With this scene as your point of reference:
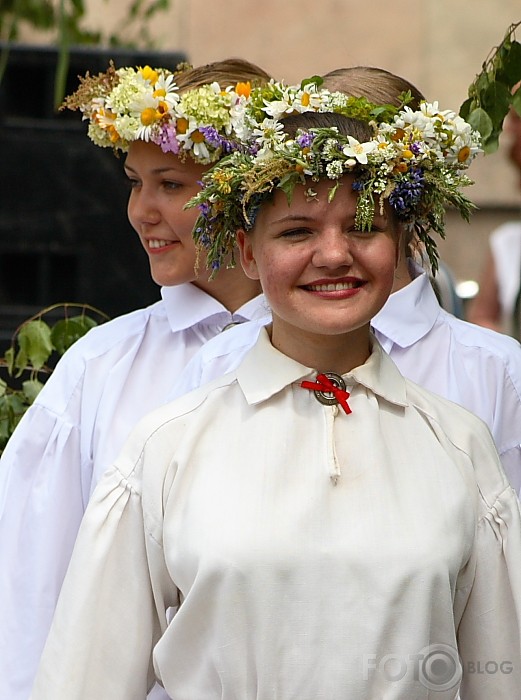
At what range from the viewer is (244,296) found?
3.76m

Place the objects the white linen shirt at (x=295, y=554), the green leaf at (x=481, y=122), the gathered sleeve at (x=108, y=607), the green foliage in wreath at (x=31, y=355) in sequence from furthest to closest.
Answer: the green foliage in wreath at (x=31, y=355) < the green leaf at (x=481, y=122) < the gathered sleeve at (x=108, y=607) < the white linen shirt at (x=295, y=554)

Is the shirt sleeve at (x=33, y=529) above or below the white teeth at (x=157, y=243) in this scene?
below

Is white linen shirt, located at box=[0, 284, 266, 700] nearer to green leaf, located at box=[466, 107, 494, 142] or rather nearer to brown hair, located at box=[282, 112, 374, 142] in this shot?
green leaf, located at box=[466, 107, 494, 142]

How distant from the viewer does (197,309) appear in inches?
145

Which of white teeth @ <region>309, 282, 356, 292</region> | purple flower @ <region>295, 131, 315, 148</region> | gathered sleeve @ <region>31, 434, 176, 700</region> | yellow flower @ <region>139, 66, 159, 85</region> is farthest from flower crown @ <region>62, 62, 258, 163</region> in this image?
gathered sleeve @ <region>31, 434, 176, 700</region>

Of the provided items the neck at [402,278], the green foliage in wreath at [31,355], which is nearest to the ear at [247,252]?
the neck at [402,278]

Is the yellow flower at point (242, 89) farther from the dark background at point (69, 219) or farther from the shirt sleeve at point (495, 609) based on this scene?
the dark background at point (69, 219)

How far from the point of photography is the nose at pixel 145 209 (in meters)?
3.63

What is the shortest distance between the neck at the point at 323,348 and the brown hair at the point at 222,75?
3.44ft

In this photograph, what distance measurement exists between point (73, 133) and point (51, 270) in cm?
56

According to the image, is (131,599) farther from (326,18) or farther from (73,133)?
(326,18)

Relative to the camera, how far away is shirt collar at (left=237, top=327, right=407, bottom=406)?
276 cm

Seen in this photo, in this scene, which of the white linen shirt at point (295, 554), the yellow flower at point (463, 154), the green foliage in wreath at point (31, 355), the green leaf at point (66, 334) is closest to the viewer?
the white linen shirt at point (295, 554)

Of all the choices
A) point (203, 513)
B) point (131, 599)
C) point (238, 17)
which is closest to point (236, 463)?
point (203, 513)
